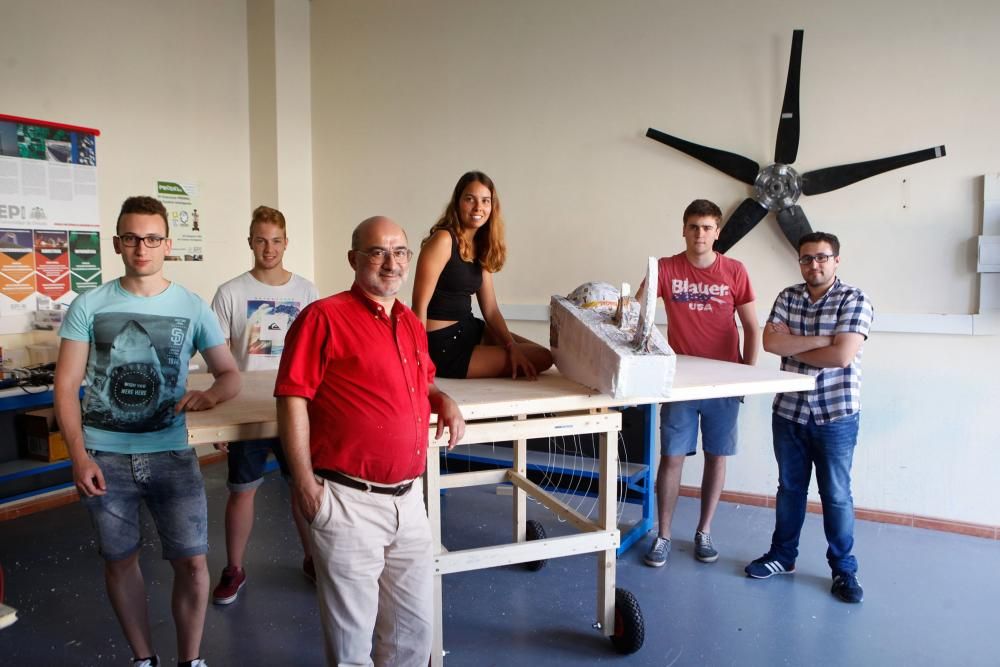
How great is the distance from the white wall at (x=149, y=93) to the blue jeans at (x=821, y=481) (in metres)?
3.84

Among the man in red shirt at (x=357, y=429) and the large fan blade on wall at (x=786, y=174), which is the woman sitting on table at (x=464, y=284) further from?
the large fan blade on wall at (x=786, y=174)

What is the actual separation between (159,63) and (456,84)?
6.27 ft

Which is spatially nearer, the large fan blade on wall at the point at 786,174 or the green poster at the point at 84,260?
the large fan blade on wall at the point at 786,174

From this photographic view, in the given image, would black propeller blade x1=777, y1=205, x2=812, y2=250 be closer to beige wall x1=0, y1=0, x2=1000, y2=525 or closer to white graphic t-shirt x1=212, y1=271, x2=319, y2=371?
beige wall x1=0, y1=0, x2=1000, y2=525

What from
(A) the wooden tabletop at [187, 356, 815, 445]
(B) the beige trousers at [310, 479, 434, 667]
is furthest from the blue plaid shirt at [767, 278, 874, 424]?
(B) the beige trousers at [310, 479, 434, 667]

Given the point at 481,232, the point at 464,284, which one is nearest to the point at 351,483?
the point at 464,284

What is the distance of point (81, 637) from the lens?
2.87 meters

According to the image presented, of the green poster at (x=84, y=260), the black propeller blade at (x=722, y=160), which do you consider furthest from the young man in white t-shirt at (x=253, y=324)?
the black propeller blade at (x=722, y=160)

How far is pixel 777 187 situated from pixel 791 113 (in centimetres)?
40

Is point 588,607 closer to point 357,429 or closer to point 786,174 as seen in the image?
point 357,429

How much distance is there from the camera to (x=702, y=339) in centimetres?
362

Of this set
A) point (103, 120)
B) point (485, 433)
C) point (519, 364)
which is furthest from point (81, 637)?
point (103, 120)

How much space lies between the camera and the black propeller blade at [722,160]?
4.33m

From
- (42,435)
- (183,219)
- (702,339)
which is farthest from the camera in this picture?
(183,219)
